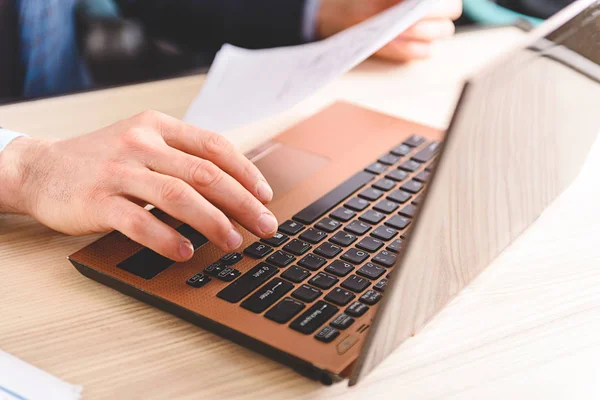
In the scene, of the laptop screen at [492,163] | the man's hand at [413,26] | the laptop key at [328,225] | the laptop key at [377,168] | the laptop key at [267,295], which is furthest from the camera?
the man's hand at [413,26]

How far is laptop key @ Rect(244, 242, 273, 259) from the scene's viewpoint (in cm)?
55

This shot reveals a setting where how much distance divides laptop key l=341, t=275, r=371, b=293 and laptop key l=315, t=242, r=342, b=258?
4 centimetres

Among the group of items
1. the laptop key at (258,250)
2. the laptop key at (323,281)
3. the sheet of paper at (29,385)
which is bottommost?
the sheet of paper at (29,385)

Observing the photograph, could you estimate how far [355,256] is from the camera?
0.54 metres

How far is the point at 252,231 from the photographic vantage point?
56 cm

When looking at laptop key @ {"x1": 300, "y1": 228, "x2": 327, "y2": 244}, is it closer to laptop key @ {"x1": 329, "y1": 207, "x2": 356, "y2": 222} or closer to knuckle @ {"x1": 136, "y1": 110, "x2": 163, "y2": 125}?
laptop key @ {"x1": 329, "y1": 207, "x2": 356, "y2": 222}

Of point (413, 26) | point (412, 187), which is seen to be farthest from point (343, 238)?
point (413, 26)

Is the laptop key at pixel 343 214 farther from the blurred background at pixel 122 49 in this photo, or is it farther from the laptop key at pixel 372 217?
the blurred background at pixel 122 49

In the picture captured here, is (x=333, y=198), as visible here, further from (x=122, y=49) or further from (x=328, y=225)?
(x=122, y=49)

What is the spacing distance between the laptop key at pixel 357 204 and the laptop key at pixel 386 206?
0.03 feet

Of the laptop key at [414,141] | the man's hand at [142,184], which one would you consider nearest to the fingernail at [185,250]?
the man's hand at [142,184]

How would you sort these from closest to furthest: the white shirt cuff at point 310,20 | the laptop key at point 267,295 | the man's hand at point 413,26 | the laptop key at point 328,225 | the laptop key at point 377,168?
the laptop key at point 267,295, the laptop key at point 328,225, the laptop key at point 377,168, the man's hand at point 413,26, the white shirt cuff at point 310,20

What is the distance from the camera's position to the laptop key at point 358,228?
0.58m

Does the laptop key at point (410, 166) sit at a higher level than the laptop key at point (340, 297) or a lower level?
higher
